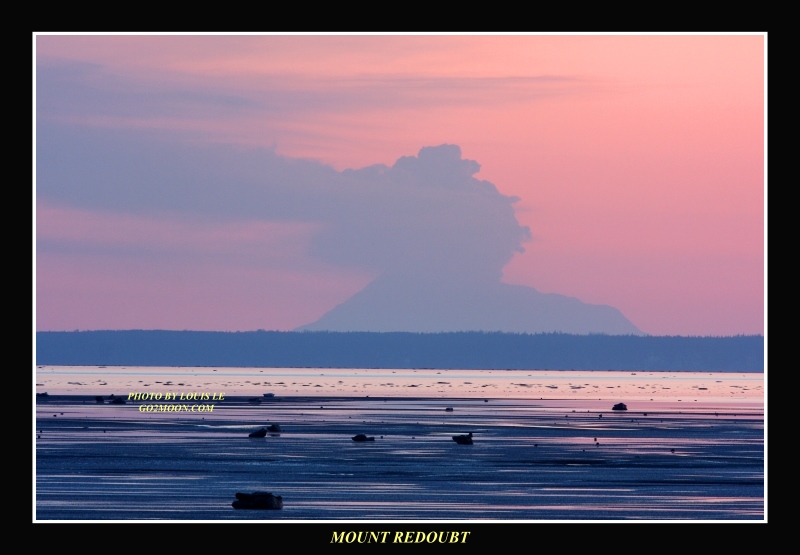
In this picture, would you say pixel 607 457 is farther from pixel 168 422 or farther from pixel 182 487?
pixel 168 422

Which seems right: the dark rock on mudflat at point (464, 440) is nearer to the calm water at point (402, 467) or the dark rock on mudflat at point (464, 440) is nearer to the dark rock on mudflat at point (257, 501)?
the calm water at point (402, 467)

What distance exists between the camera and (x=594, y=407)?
94000mm

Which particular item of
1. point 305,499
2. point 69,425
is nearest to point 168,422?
point 69,425

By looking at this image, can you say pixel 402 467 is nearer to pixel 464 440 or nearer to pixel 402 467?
pixel 402 467

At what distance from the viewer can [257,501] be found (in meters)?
33.1

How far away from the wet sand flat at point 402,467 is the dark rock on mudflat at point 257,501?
0.42 m

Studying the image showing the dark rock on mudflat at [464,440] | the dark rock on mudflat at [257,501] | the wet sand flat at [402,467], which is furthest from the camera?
the dark rock on mudflat at [464,440]

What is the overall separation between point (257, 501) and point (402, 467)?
11.8 meters

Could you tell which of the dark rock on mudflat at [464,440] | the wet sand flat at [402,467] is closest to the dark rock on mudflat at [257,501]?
the wet sand flat at [402,467]

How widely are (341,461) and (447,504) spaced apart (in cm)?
1149

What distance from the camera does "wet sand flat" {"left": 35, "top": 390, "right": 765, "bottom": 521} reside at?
111 feet

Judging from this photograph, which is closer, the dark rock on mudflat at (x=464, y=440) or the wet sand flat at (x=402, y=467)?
the wet sand flat at (x=402, y=467)

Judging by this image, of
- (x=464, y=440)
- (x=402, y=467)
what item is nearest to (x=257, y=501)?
(x=402, y=467)

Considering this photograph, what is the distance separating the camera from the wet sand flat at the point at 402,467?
111ft
